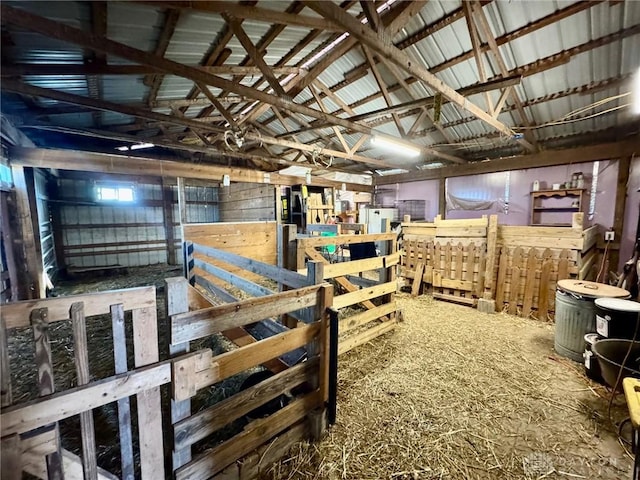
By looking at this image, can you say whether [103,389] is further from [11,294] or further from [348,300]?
[11,294]

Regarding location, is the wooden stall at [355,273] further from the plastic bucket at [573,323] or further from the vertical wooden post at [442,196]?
the vertical wooden post at [442,196]

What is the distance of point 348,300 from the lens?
2.83 metres

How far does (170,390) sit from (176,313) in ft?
1.46

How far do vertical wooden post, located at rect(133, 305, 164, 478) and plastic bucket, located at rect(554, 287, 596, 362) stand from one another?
3.99m

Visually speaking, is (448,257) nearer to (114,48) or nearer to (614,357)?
(614,357)

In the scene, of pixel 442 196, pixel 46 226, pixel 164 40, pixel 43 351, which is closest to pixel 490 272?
pixel 442 196

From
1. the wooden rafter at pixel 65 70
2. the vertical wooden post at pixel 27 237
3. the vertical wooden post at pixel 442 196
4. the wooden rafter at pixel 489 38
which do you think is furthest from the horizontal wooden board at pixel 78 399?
the vertical wooden post at pixel 442 196

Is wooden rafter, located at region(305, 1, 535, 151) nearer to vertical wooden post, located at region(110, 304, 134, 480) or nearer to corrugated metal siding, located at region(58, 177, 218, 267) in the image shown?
vertical wooden post, located at region(110, 304, 134, 480)

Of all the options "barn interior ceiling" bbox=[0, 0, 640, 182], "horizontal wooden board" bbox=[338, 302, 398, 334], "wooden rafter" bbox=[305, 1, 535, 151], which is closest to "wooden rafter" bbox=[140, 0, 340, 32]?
"barn interior ceiling" bbox=[0, 0, 640, 182]

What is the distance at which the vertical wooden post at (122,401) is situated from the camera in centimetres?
109

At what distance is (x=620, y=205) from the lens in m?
5.02

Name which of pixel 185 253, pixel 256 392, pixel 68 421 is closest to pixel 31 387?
pixel 68 421

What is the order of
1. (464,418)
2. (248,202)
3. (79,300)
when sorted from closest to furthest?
(79,300) < (464,418) < (248,202)

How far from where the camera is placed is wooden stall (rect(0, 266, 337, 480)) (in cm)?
97
